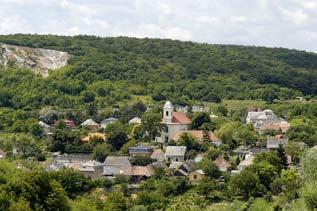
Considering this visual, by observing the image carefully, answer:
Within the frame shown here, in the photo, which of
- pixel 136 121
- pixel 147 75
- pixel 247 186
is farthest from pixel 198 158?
pixel 147 75

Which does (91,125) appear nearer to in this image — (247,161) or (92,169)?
(92,169)

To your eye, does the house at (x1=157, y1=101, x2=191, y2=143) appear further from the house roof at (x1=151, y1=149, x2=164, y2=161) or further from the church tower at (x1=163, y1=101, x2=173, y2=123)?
the house roof at (x1=151, y1=149, x2=164, y2=161)

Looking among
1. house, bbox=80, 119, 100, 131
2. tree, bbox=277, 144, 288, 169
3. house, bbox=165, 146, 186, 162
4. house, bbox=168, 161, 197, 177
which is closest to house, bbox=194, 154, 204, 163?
house, bbox=168, 161, 197, 177

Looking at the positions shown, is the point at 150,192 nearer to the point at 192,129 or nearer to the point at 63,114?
the point at 192,129

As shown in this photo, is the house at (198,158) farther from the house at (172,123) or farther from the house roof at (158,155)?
the house at (172,123)

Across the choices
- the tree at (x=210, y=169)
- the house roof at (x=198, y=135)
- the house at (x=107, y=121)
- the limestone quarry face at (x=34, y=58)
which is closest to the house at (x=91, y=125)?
the house at (x=107, y=121)

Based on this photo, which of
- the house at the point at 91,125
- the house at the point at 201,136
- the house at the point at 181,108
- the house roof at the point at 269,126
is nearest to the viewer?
the house at the point at 201,136
